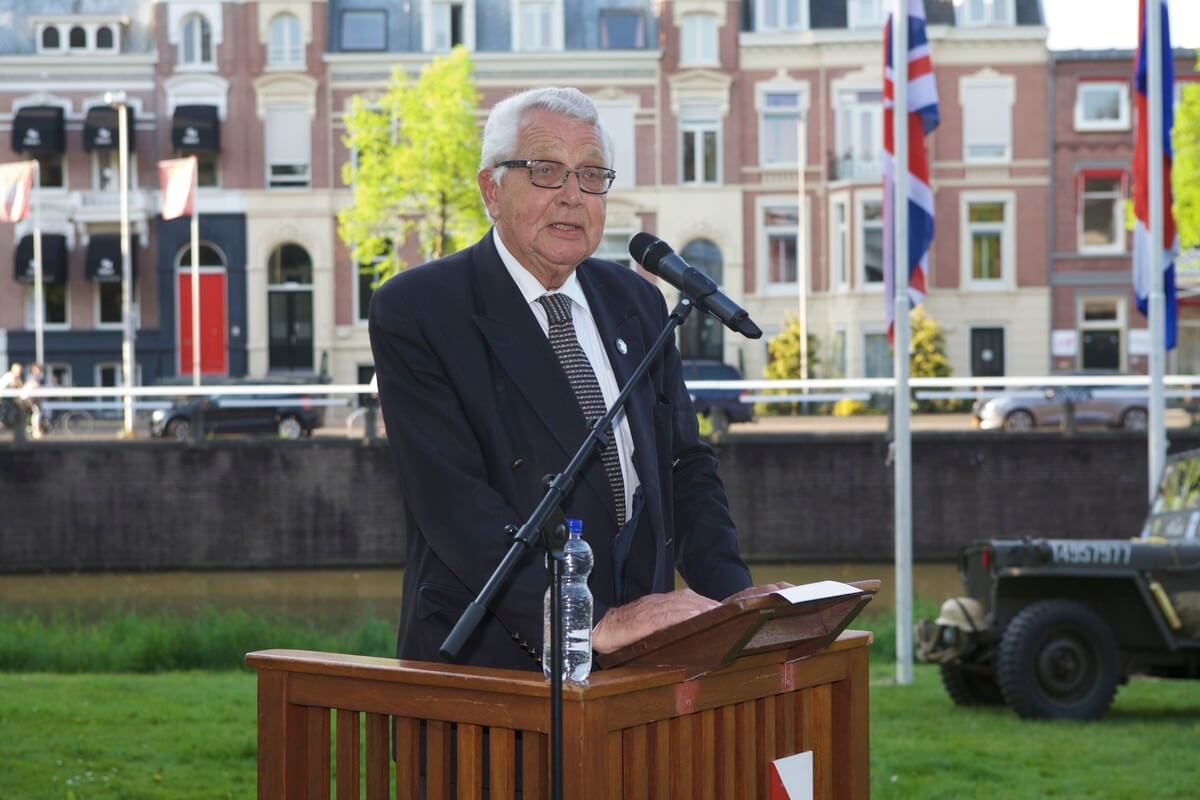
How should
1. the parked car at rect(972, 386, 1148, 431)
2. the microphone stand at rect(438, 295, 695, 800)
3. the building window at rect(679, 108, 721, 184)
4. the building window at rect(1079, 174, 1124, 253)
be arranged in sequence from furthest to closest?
the building window at rect(679, 108, 721, 184), the building window at rect(1079, 174, 1124, 253), the parked car at rect(972, 386, 1148, 431), the microphone stand at rect(438, 295, 695, 800)

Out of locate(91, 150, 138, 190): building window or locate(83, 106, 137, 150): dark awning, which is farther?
locate(91, 150, 138, 190): building window

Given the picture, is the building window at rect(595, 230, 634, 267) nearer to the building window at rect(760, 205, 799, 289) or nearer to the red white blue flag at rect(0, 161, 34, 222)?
the building window at rect(760, 205, 799, 289)

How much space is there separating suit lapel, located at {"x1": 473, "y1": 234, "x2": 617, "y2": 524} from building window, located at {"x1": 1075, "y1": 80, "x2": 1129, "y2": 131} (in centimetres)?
4094

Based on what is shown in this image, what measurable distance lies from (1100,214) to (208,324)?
2175cm

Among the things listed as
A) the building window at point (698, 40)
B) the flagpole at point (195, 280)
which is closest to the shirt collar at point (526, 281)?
the flagpole at point (195, 280)

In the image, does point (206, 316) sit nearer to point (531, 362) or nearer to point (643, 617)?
point (531, 362)

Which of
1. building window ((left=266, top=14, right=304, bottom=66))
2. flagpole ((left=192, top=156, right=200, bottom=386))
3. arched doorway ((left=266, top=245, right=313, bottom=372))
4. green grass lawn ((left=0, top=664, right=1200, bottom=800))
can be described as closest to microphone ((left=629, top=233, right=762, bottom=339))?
green grass lawn ((left=0, top=664, right=1200, bottom=800))

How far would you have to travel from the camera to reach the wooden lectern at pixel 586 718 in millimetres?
2648

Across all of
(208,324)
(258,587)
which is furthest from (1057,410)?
(208,324)

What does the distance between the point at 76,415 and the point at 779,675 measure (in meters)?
29.8

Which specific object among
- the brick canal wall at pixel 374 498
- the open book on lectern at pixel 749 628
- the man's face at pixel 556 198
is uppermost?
the man's face at pixel 556 198

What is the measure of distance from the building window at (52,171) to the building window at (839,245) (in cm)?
1853

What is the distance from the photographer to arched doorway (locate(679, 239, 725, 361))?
4228 cm

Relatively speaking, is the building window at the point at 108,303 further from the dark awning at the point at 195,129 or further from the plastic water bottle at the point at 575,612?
the plastic water bottle at the point at 575,612
